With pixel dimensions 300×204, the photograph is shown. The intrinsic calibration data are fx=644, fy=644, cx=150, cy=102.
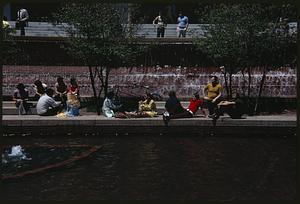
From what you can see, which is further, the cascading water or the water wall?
the water wall

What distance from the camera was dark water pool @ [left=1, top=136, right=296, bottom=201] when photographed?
9102 millimetres

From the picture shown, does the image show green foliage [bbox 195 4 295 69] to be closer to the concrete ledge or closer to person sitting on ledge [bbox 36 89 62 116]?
the concrete ledge

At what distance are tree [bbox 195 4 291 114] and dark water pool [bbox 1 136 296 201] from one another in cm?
610

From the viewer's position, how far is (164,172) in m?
10.7

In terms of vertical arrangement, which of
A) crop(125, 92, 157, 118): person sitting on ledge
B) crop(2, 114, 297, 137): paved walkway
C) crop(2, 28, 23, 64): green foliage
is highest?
crop(2, 28, 23, 64): green foliage

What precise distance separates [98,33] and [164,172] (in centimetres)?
1030

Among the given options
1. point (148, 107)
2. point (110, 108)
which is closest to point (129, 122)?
point (110, 108)

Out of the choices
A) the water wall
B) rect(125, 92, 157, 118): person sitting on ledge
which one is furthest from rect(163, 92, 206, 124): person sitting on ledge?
the water wall

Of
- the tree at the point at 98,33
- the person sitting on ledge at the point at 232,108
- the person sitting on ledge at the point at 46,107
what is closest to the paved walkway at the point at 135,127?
the person sitting on ledge at the point at 232,108

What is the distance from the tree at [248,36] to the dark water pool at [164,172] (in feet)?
20.0

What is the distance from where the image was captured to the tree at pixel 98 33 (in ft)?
65.9

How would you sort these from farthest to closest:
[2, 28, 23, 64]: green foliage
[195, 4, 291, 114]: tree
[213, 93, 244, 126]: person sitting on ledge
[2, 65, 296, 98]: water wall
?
1. [2, 65, 296, 98]: water wall
2. [2, 28, 23, 64]: green foliage
3. [195, 4, 291, 114]: tree
4. [213, 93, 244, 126]: person sitting on ledge

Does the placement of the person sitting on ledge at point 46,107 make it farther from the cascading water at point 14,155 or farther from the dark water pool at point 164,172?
the cascading water at point 14,155

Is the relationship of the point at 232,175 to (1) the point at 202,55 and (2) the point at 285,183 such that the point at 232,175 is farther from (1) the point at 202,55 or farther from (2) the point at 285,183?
(1) the point at 202,55
